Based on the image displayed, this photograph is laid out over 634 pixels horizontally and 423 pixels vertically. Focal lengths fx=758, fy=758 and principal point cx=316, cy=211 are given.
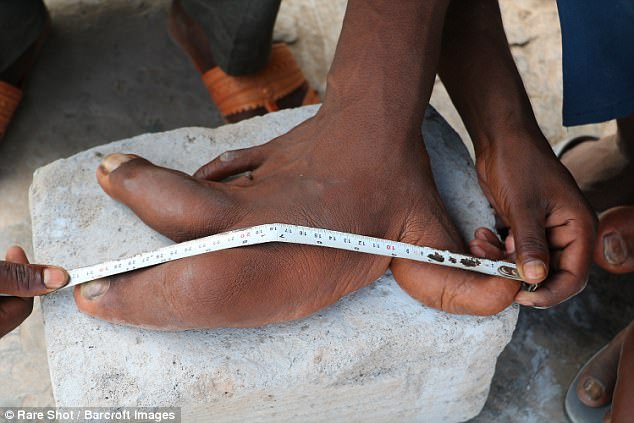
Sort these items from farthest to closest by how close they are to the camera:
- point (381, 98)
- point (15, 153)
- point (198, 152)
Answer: point (15, 153)
point (198, 152)
point (381, 98)

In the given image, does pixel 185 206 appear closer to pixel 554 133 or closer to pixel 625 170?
pixel 625 170

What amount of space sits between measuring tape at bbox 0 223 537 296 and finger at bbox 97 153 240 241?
0.05 metres

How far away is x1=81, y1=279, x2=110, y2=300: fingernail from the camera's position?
3.95 ft

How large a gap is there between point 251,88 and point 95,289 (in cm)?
95

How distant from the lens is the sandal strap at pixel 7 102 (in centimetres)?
196

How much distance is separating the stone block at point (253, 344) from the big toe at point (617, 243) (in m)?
0.28

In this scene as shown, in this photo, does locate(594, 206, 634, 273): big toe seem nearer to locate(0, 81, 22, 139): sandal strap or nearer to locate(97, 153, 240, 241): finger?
locate(97, 153, 240, 241): finger

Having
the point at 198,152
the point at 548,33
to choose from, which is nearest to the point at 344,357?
the point at 198,152

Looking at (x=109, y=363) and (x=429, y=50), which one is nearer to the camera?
(x=109, y=363)

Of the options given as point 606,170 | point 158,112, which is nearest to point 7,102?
point 158,112

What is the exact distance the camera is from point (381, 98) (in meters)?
1.32

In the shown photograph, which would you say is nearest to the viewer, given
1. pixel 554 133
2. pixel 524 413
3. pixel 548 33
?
pixel 524 413

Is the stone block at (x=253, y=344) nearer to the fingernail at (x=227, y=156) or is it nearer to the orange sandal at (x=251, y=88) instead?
the fingernail at (x=227, y=156)

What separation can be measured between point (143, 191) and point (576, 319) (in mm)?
1142
